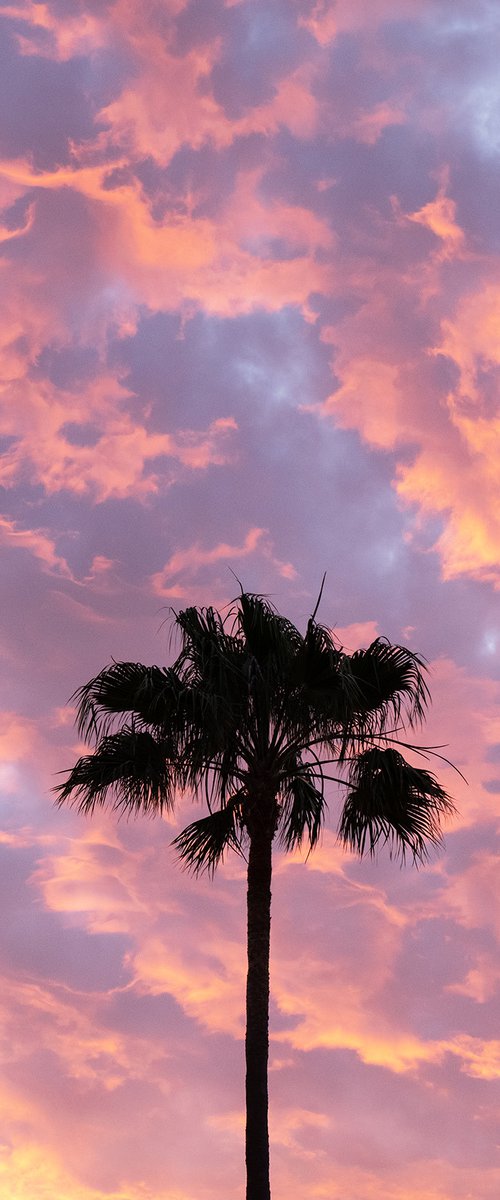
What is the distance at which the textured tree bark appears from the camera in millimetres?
18219

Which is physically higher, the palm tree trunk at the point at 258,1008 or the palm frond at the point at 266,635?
the palm frond at the point at 266,635

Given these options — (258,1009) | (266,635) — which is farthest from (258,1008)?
(266,635)

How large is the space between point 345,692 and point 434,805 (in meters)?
→ 2.17

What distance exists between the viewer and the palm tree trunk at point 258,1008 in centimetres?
1822

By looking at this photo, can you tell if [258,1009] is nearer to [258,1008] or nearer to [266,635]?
[258,1008]

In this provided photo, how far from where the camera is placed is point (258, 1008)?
62.2 feet

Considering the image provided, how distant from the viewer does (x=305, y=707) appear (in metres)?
20.0

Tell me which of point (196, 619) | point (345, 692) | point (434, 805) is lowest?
point (434, 805)

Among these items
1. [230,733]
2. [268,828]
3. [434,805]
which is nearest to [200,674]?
[230,733]

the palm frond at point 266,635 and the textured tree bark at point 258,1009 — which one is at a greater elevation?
the palm frond at point 266,635

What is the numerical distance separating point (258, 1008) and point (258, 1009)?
0.6 inches

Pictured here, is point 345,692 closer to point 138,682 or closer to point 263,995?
point 138,682

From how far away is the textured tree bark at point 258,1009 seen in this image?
59.8 feet

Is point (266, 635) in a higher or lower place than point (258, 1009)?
higher
